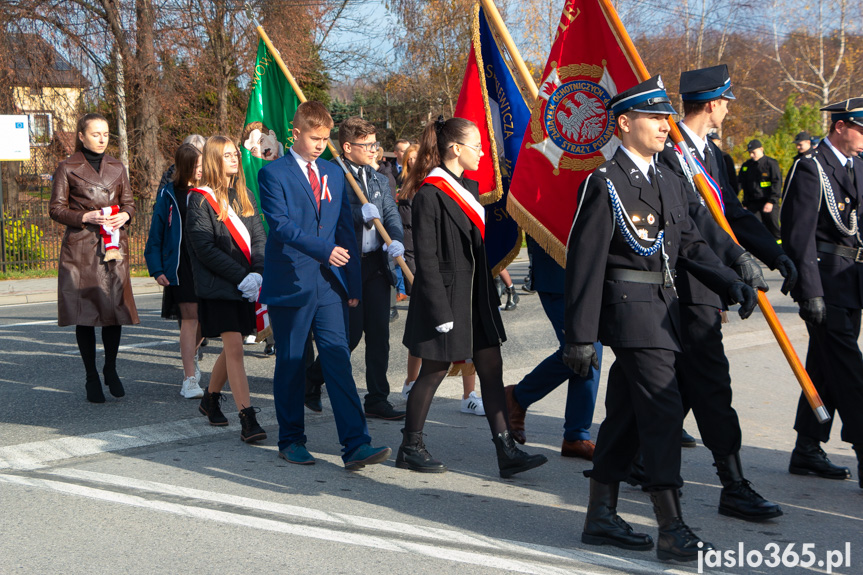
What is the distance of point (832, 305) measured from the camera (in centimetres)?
488

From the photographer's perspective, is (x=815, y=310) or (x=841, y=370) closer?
(x=815, y=310)

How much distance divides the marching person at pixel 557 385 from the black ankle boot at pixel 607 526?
1336 millimetres

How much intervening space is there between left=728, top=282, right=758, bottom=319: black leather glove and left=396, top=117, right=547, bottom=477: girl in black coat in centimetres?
143

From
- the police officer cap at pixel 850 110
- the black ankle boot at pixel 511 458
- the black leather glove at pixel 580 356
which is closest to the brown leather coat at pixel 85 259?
the black ankle boot at pixel 511 458

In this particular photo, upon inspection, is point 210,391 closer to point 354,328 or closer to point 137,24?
point 354,328

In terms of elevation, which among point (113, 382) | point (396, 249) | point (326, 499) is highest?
point (396, 249)

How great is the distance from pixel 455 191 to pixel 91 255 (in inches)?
130

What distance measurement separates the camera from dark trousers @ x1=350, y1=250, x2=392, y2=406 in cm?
647

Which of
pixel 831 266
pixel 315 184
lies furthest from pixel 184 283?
pixel 831 266

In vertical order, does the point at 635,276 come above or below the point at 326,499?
above

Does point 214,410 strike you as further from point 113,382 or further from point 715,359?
point 715,359

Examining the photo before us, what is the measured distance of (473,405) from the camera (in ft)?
21.2

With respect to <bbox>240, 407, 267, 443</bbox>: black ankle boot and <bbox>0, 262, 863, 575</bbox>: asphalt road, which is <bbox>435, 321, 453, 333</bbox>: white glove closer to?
<bbox>0, 262, 863, 575</bbox>: asphalt road

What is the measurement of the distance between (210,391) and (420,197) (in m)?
2.13
